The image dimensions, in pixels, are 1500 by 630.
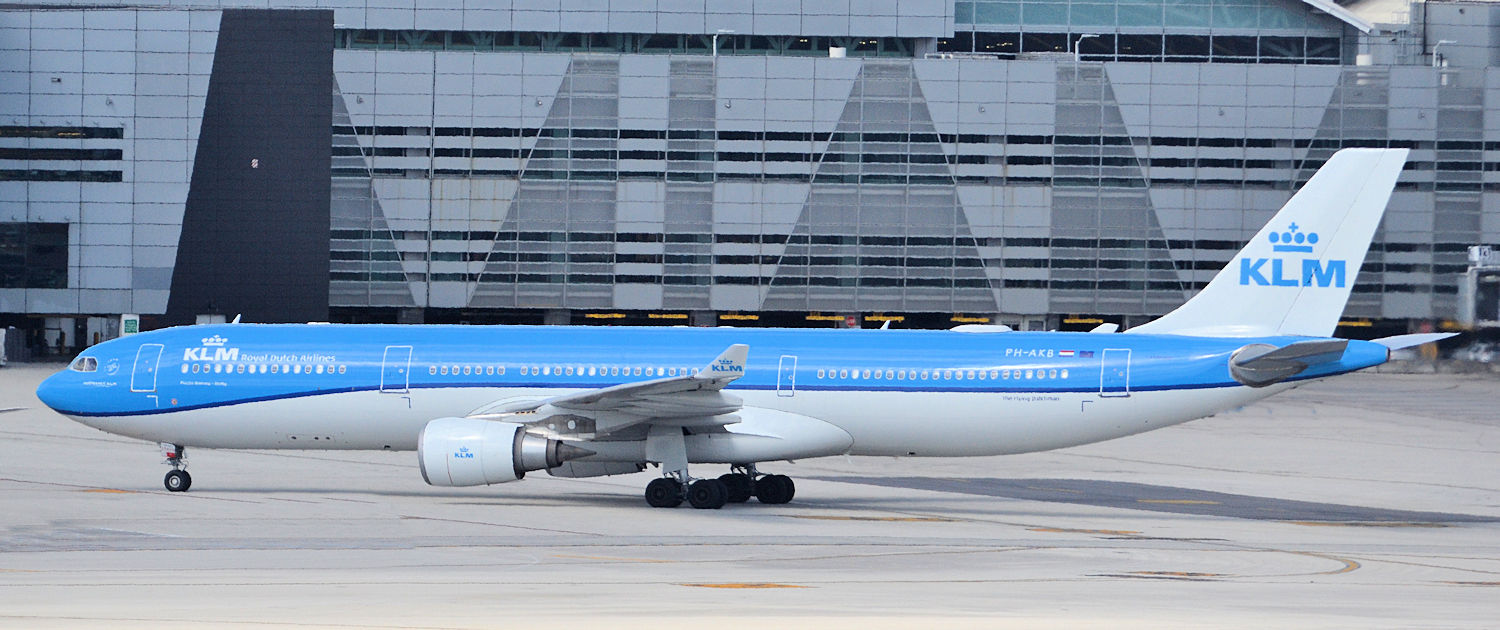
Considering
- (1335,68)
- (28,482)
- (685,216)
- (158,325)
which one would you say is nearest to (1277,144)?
(1335,68)

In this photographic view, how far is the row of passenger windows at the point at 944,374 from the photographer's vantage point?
30625mm

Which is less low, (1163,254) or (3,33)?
(3,33)

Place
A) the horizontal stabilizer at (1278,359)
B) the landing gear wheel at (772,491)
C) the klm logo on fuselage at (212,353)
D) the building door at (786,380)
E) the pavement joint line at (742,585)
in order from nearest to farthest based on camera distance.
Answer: the pavement joint line at (742,585) < the horizontal stabilizer at (1278,359) < the building door at (786,380) < the landing gear wheel at (772,491) < the klm logo on fuselage at (212,353)

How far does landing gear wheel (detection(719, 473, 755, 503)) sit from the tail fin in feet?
29.3

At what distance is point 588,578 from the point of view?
2050cm

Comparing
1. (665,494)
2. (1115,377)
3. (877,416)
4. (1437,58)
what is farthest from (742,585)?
(1437,58)

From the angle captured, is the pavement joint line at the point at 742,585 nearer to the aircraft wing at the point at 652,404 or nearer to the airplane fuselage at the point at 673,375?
the aircraft wing at the point at 652,404

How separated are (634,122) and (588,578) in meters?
75.4

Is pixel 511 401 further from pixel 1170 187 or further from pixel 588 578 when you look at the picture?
pixel 1170 187

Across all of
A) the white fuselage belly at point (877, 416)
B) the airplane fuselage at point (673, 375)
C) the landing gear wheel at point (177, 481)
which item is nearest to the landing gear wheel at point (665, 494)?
the airplane fuselage at point (673, 375)

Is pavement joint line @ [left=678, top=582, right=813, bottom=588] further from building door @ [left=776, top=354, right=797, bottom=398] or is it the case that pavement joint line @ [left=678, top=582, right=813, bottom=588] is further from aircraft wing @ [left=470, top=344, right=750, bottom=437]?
building door @ [left=776, top=354, right=797, bottom=398]

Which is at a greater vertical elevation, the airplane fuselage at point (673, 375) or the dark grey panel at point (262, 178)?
the dark grey panel at point (262, 178)

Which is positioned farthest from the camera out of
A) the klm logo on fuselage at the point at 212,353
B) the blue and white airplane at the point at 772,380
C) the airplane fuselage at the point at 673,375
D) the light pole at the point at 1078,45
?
the light pole at the point at 1078,45

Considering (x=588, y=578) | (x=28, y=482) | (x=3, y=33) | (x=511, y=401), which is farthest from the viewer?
(x=3, y=33)
